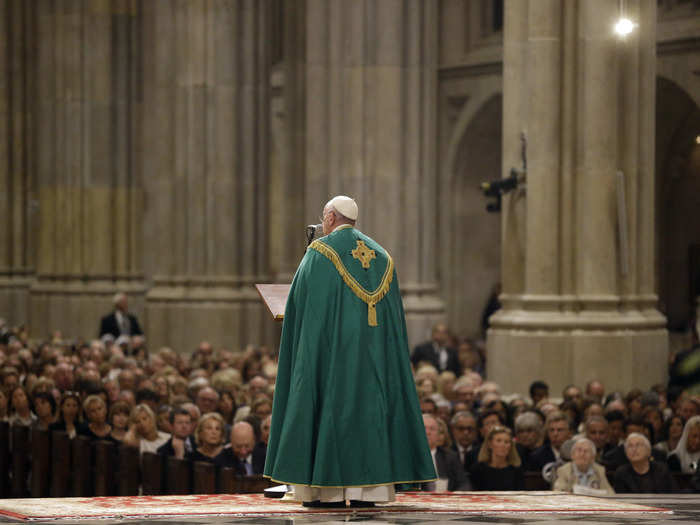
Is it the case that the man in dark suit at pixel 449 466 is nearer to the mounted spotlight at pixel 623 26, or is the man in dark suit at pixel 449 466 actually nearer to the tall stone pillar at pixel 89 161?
the mounted spotlight at pixel 623 26

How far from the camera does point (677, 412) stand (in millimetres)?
13898

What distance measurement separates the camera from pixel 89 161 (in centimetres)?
2886

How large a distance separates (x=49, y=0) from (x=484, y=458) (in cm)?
1887

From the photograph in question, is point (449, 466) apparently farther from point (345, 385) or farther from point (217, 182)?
point (217, 182)

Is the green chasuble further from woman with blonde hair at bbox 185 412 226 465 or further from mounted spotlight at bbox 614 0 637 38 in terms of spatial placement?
mounted spotlight at bbox 614 0 637 38

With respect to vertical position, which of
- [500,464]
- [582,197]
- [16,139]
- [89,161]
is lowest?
[500,464]

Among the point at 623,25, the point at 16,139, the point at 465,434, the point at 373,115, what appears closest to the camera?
the point at 465,434

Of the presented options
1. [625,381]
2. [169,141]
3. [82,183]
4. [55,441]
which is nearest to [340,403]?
[55,441]

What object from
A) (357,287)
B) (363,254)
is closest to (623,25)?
(363,254)

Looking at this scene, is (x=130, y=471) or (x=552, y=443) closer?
(x=130, y=471)

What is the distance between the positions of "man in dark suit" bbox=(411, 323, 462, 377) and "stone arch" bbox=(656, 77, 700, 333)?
16.3 feet

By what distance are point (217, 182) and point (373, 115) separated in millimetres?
4520

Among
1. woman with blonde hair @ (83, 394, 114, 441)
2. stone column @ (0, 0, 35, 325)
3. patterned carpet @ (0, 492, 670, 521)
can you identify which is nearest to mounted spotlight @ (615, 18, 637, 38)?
woman with blonde hair @ (83, 394, 114, 441)

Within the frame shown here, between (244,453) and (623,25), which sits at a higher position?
(623,25)
